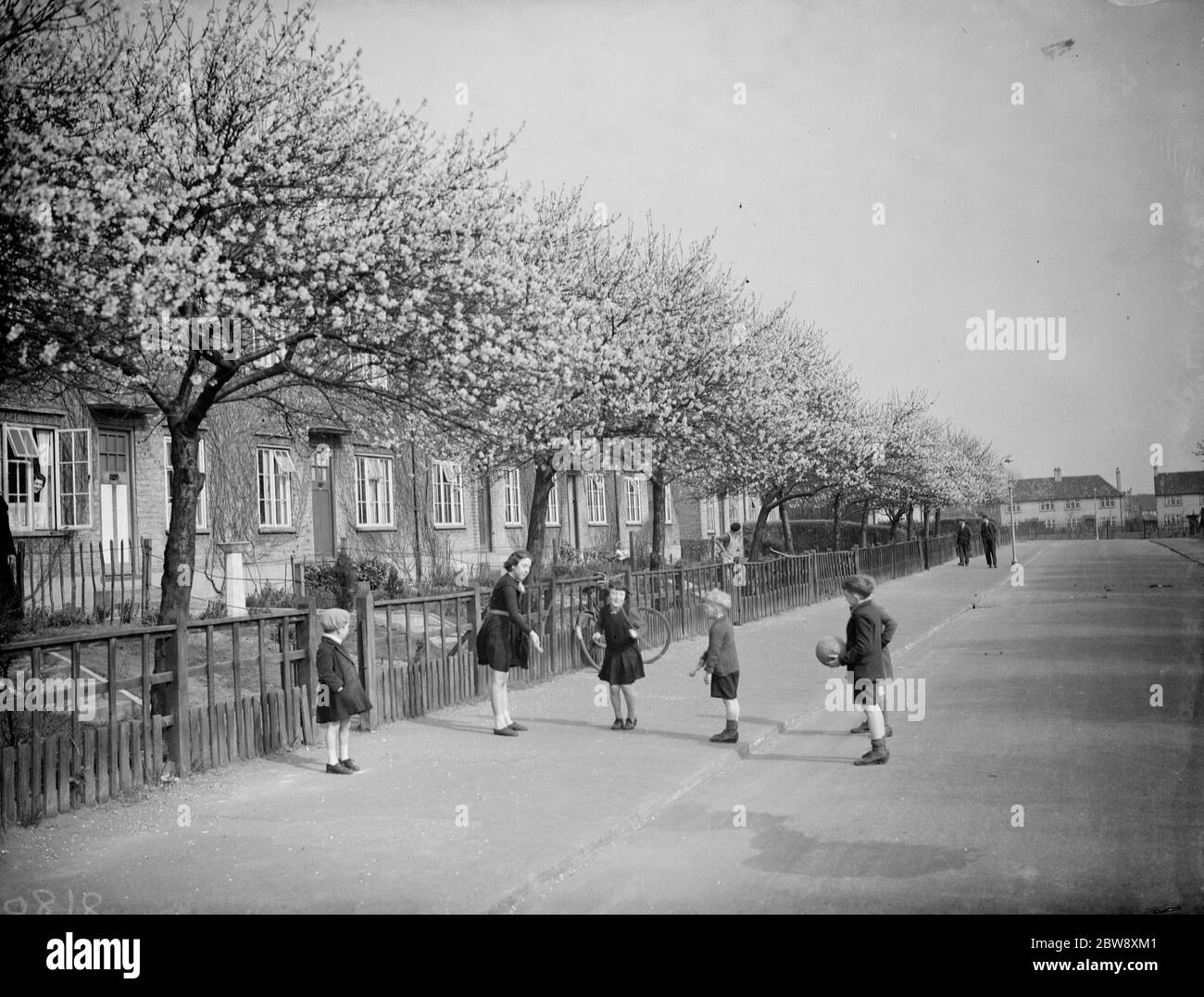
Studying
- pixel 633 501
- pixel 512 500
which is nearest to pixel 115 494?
pixel 512 500

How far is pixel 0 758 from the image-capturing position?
267 inches

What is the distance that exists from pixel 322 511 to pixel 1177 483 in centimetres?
11799

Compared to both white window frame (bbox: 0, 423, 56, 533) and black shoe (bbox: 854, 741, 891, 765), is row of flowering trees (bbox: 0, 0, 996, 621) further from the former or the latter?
white window frame (bbox: 0, 423, 56, 533)

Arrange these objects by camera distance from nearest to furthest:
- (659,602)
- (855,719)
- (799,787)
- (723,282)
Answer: (799,787) → (855,719) → (659,602) → (723,282)

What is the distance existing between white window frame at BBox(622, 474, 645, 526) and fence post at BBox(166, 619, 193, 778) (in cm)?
3034

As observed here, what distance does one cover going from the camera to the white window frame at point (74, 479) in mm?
19297

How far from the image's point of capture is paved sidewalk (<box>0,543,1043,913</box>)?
18.1 ft

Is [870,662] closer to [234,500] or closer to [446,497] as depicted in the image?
[234,500]

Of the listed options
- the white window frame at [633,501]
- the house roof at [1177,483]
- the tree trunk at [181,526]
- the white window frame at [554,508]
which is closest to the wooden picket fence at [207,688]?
the tree trunk at [181,526]

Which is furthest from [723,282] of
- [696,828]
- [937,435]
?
[937,435]

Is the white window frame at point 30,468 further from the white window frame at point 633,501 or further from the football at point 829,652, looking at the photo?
the white window frame at point 633,501

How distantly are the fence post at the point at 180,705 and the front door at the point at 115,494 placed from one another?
40.5ft
